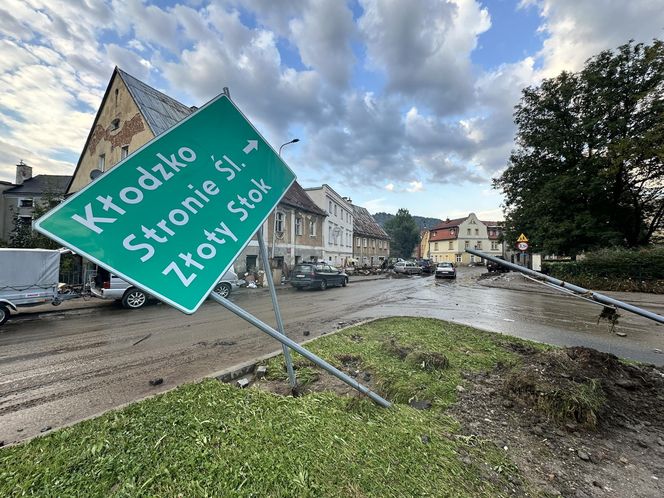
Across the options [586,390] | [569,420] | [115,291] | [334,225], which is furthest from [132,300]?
[334,225]

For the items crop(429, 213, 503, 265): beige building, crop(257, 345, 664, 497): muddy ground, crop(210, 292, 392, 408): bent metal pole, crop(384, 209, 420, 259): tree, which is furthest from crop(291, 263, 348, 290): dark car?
crop(384, 209, 420, 259): tree

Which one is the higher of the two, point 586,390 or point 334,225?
point 334,225

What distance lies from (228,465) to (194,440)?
47 centimetres

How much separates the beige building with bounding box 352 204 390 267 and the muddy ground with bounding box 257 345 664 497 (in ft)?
114

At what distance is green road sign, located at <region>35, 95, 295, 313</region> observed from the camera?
1851 millimetres

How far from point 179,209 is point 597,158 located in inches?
1127

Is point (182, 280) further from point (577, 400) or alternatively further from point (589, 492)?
point (577, 400)

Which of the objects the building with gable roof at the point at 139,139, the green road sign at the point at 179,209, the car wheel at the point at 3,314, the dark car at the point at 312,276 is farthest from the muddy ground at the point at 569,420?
the building with gable roof at the point at 139,139

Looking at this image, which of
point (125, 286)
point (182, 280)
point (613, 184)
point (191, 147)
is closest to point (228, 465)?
point (182, 280)

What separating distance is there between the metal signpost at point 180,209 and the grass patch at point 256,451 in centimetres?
56

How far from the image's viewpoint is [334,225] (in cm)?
3303

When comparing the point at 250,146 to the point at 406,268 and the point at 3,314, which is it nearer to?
the point at 3,314

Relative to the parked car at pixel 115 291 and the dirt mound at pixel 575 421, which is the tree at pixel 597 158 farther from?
the parked car at pixel 115 291

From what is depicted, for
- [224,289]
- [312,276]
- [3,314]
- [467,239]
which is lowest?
[3,314]
